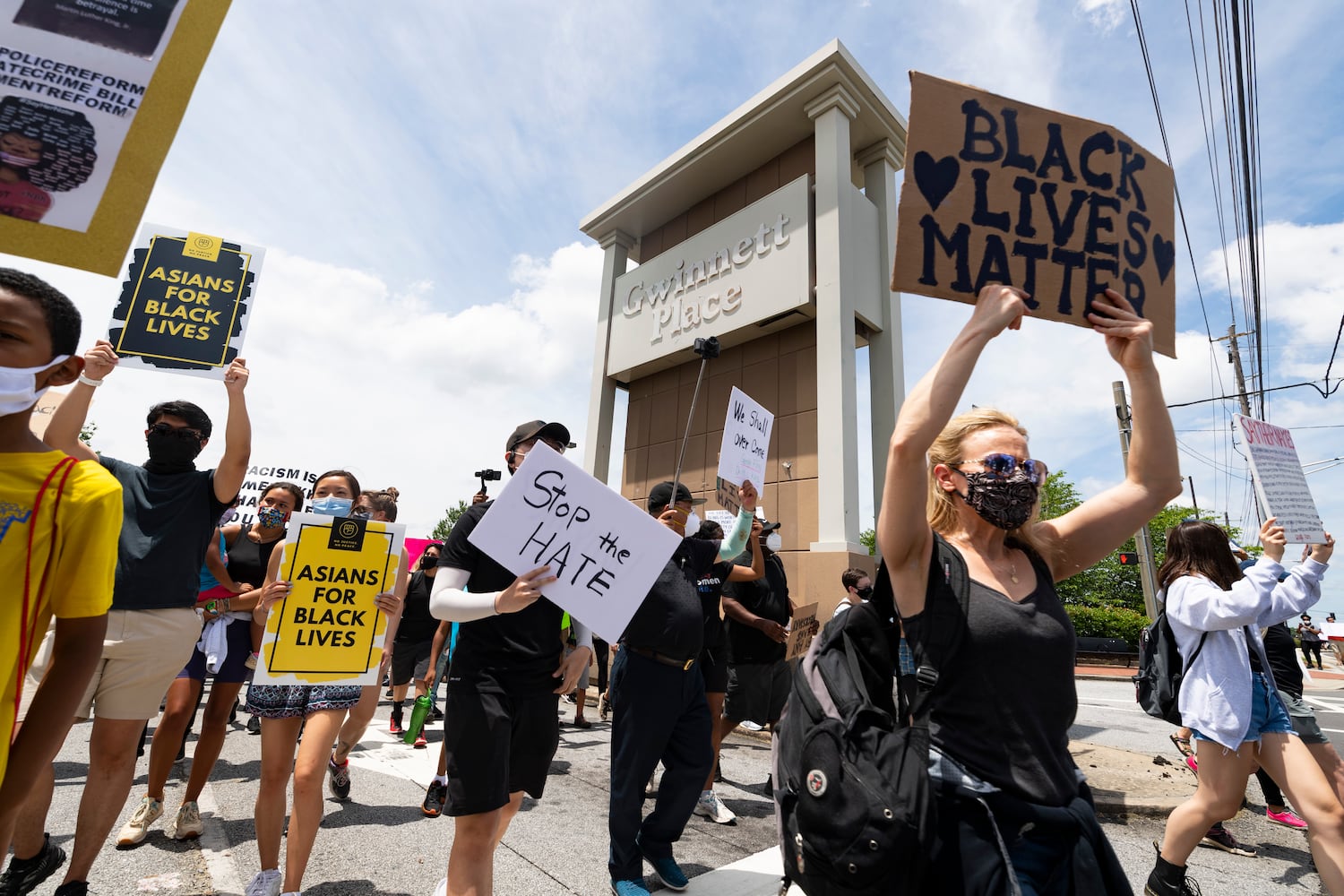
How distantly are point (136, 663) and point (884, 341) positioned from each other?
36.9 ft

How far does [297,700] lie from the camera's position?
3088 mm

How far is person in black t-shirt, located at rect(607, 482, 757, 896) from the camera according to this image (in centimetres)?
332

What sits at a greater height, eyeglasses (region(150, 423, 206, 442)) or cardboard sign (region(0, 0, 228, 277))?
cardboard sign (region(0, 0, 228, 277))

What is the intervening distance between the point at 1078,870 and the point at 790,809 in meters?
0.60

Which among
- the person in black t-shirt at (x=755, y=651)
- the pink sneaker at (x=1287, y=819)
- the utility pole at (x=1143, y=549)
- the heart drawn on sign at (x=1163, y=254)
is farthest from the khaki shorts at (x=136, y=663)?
the utility pole at (x=1143, y=549)

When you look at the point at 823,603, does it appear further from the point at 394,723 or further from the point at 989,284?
the point at 989,284

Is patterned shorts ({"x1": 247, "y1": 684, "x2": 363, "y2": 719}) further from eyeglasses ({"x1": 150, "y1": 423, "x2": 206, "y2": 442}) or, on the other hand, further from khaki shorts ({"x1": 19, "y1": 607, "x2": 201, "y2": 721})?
eyeglasses ({"x1": 150, "y1": 423, "x2": 206, "y2": 442})

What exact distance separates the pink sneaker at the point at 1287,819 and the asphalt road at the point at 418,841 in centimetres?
8

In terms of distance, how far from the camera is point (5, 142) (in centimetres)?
189

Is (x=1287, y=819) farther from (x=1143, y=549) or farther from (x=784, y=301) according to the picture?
(x=1143, y=549)

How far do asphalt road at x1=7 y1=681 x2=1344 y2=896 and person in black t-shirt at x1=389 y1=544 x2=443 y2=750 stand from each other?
2.61 feet

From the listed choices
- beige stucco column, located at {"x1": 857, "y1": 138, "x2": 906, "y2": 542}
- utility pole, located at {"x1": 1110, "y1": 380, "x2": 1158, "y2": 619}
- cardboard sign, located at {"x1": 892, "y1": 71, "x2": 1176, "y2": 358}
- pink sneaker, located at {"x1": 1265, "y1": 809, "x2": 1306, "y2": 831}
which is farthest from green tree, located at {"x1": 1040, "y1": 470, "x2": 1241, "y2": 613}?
cardboard sign, located at {"x1": 892, "y1": 71, "x2": 1176, "y2": 358}

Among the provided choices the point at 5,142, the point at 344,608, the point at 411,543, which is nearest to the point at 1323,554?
the point at 344,608

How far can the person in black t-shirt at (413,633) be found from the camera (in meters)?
6.58
